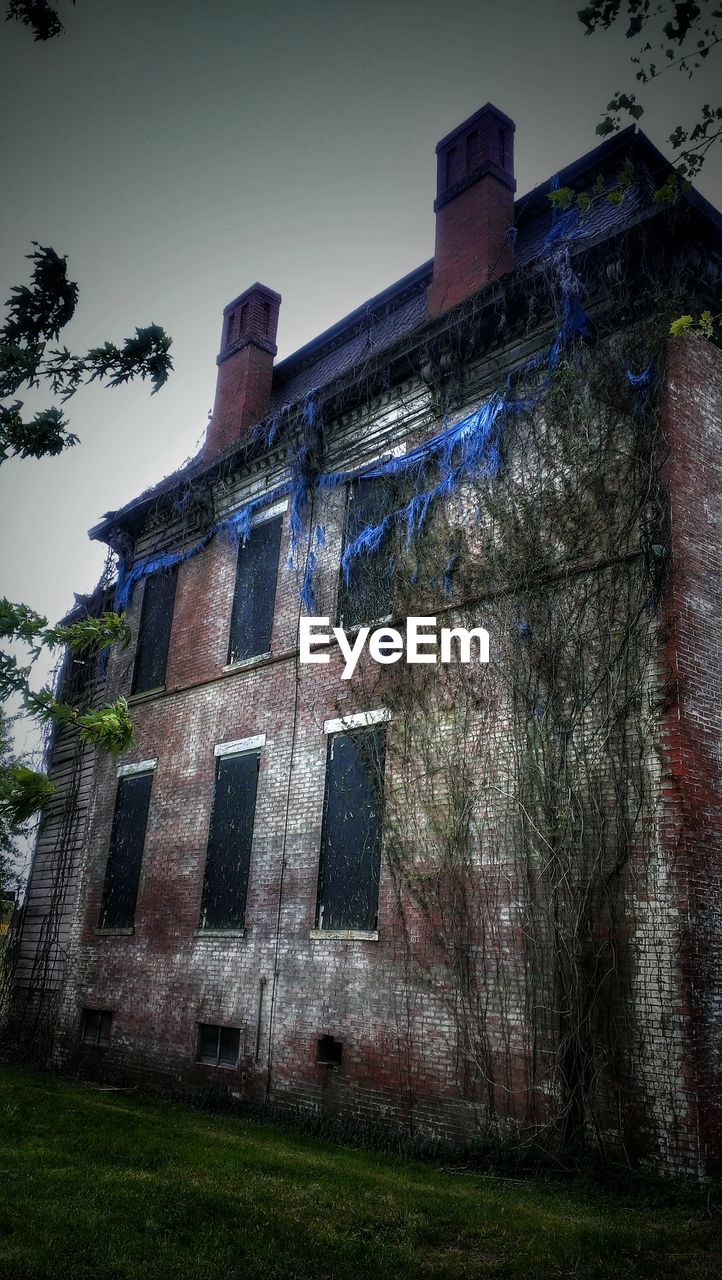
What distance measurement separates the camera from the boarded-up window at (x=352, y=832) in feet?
33.3

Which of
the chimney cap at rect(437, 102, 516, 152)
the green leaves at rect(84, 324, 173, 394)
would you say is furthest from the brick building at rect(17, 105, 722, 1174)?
the green leaves at rect(84, 324, 173, 394)

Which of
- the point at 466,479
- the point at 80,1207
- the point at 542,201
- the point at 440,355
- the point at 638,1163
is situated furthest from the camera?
the point at 542,201

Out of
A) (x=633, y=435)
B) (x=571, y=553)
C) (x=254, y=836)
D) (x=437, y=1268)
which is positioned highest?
(x=633, y=435)

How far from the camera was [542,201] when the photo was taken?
12156 mm

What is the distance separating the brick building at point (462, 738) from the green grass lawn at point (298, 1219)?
3.37 feet

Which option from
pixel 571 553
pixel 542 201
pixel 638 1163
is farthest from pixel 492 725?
pixel 542 201

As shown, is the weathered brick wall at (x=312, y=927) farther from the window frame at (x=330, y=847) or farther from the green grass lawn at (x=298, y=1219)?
the green grass lawn at (x=298, y=1219)

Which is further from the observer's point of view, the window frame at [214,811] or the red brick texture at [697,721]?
the window frame at [214,811]

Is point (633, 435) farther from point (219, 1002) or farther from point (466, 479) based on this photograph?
point (219, 1002)

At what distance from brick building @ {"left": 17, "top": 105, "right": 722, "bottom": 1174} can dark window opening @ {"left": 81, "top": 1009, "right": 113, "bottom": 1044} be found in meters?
0.07

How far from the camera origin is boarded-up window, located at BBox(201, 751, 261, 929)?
39.1 feet

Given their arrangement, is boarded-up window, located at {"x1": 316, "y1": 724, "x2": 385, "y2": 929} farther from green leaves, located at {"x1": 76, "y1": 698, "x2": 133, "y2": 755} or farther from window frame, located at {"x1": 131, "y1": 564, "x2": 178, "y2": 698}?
window frame, located at {"x1": 131, "y1": 564, "x2": 178, "y2": 698}

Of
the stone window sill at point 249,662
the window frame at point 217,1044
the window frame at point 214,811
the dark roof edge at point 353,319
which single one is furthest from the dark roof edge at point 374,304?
the window frame at point 217,1044

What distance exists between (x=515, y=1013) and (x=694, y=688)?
11.0 ft
